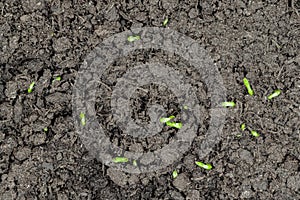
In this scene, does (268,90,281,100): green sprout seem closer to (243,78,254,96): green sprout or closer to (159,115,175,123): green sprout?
(243,78,254,96): green sprout

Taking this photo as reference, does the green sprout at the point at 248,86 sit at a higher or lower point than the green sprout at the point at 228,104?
higher

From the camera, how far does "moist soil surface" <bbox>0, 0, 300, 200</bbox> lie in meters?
2.71

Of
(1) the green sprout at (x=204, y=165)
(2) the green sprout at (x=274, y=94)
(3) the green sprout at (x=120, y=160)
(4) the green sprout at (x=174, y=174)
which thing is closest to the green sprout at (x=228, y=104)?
(2) the green sprout at (x=274, y=94)

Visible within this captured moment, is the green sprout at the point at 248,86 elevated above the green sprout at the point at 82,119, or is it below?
above

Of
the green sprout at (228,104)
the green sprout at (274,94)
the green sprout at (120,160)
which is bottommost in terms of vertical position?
the green sprout at (120,160)

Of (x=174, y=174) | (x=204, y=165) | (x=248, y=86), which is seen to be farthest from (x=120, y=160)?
(x=248, y=86)

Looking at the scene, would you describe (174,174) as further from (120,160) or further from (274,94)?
(274,94)

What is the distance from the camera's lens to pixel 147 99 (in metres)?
2.75

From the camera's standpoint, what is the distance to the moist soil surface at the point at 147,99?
2.71 meters

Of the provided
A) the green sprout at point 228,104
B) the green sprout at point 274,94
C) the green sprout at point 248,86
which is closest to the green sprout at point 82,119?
the green sprout at point 228,104

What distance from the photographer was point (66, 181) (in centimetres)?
271

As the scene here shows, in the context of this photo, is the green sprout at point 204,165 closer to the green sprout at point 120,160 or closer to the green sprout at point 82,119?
the green sprout at point 120,160

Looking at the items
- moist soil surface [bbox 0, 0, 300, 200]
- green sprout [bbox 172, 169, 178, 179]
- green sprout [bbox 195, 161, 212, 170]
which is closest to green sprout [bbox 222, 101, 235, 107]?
moist soil surface [bbox 0, 0, 300, 200]

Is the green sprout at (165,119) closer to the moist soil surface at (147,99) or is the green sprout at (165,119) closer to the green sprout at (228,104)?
the moist soil surface at (147,99)
